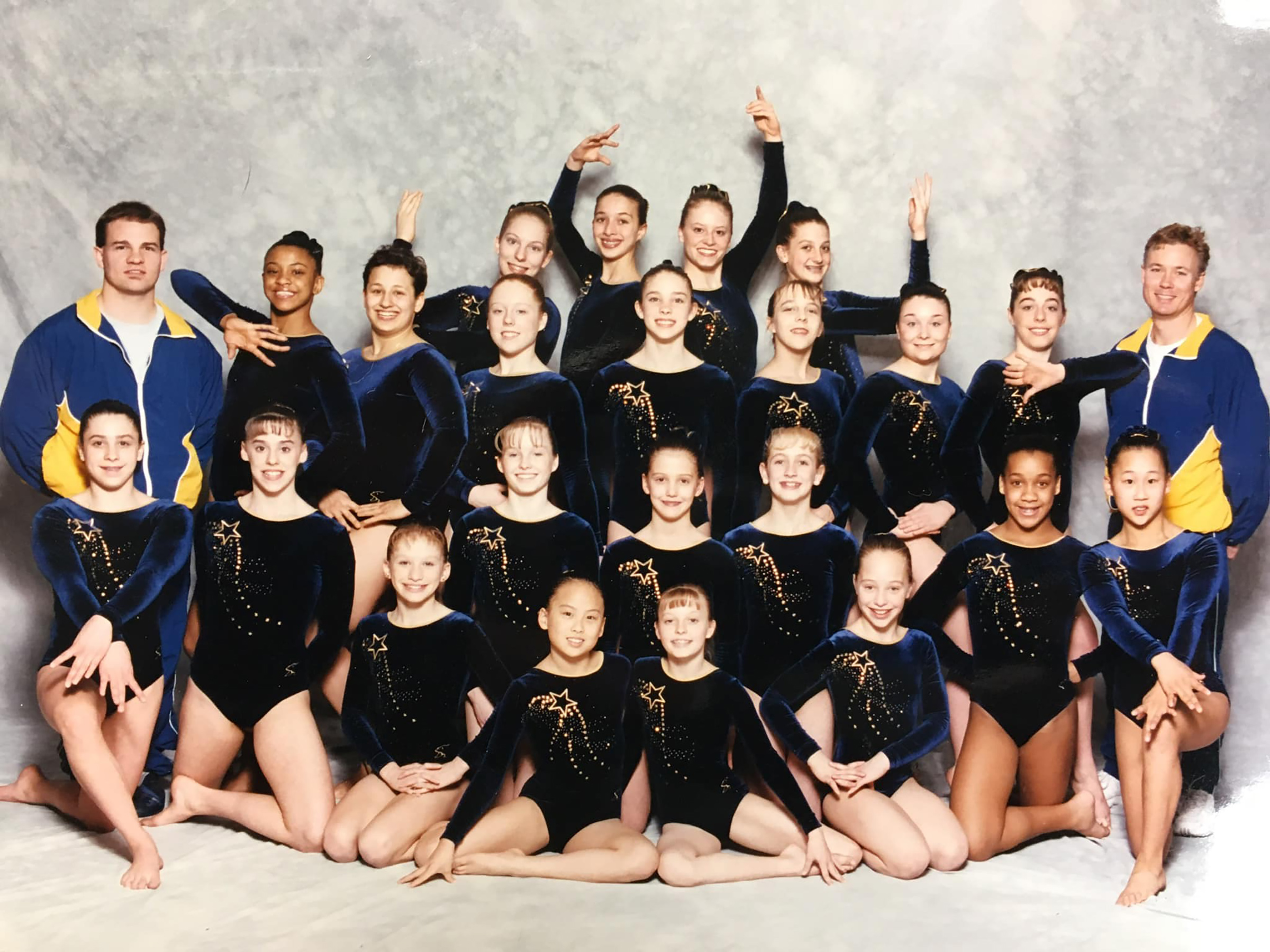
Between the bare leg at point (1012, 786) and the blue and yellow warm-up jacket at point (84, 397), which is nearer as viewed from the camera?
the bare leg at point (1012, 786)

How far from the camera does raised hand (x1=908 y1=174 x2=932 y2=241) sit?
167 inches

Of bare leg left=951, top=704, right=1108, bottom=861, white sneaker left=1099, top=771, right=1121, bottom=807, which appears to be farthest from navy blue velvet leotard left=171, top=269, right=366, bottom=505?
white sneaker left=1099, top=771, right=1121, bottom=807

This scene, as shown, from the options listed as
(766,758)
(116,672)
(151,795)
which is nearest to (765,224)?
(766,758)

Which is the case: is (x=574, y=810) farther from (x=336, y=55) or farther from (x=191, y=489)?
(x=336, y=55)

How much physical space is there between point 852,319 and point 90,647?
2440 millimetres

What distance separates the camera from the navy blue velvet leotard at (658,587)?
377 centimetres

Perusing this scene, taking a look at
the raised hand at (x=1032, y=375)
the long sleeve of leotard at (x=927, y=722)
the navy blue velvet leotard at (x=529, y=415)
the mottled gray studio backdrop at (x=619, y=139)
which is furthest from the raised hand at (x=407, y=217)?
the long sleeve of leotard at (x=927, y=722)

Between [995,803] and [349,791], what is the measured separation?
71.4 inches

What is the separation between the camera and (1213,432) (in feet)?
12.7

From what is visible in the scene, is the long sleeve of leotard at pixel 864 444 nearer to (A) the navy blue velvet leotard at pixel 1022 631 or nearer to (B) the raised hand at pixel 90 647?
(A) the navy blue velvet leotard at pixel 1022 631

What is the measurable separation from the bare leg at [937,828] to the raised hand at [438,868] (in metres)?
1.22

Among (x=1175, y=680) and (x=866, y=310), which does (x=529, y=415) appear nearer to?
(x=866, y=310)

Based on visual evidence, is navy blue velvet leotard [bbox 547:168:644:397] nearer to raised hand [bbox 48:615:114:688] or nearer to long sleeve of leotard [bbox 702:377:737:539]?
long sleeve of leotard [bbox 702:377:737:539]

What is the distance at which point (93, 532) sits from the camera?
3689 mm
